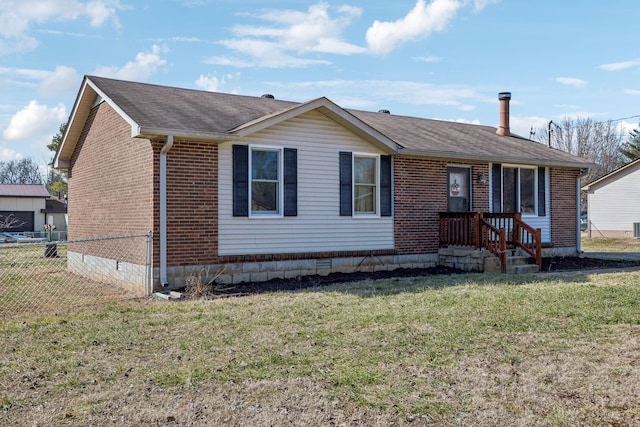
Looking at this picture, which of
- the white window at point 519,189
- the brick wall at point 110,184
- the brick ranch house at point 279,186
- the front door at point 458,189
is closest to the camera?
the brick ranch house at point 279,186

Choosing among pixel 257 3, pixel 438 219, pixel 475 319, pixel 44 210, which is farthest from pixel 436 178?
pixel 44 210

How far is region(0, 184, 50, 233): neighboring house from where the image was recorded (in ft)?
133

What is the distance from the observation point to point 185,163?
10.5m

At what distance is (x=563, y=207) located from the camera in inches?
659

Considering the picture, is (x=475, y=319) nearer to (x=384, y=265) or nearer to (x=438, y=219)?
(x=384, y=265)

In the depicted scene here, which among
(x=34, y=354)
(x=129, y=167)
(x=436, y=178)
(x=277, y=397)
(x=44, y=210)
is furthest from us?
(x=44, y=210)

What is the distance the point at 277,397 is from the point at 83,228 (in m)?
11.3

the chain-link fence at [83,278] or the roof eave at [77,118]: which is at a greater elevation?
the roof eave at [77,118]

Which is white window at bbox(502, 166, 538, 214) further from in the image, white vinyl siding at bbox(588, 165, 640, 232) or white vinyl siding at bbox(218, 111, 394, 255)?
white vinyl siding at bbox(588, 165, 640, 232)

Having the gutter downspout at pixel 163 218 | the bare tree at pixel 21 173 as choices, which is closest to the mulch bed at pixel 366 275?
the gutter downspout at pixel 163 218

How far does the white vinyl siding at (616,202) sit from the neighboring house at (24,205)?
3779 cm

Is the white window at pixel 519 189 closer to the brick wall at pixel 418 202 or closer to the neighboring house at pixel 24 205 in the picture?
the brick wall at pixel 418 202

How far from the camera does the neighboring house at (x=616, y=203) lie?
101ft

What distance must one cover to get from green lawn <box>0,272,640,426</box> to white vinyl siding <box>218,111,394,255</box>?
2551 mm
